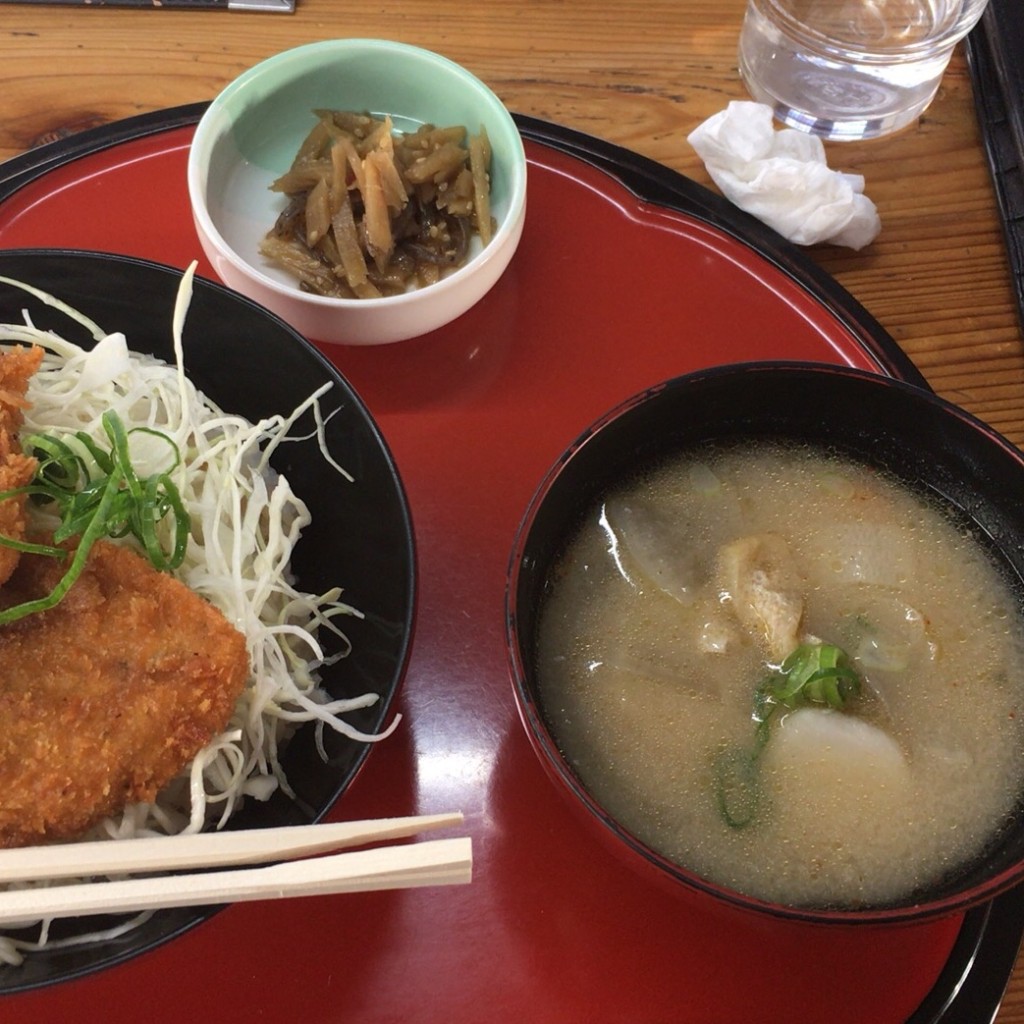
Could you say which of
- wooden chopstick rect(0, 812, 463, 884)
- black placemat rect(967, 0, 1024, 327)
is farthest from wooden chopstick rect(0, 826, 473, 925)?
black placemat rect(967, 0, 1024, 327)

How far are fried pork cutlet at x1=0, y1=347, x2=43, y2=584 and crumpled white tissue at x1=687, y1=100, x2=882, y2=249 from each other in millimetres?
1307

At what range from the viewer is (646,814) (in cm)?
115

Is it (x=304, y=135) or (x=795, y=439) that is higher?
(x=304, y=135)

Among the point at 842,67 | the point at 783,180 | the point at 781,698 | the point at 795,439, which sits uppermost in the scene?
the point at 842,67

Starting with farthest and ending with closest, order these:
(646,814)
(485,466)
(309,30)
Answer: (309,30) → (485,466) → (646,814)

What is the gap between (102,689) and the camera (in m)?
1.14

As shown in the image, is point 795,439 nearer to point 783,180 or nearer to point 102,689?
point 783,180

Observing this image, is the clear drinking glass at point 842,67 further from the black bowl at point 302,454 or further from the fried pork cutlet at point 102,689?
the fried pork cutlet at point 102,689

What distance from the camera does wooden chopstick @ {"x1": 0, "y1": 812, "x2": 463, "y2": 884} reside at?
1.00 metres

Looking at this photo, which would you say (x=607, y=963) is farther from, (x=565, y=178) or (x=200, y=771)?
(x=565, y=178)

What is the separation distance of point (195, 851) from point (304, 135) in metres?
1.45

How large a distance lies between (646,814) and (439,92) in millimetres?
1426

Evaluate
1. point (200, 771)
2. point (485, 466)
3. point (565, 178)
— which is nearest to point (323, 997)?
point (200, 771)

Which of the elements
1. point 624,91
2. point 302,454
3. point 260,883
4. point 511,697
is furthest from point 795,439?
point 624,91
